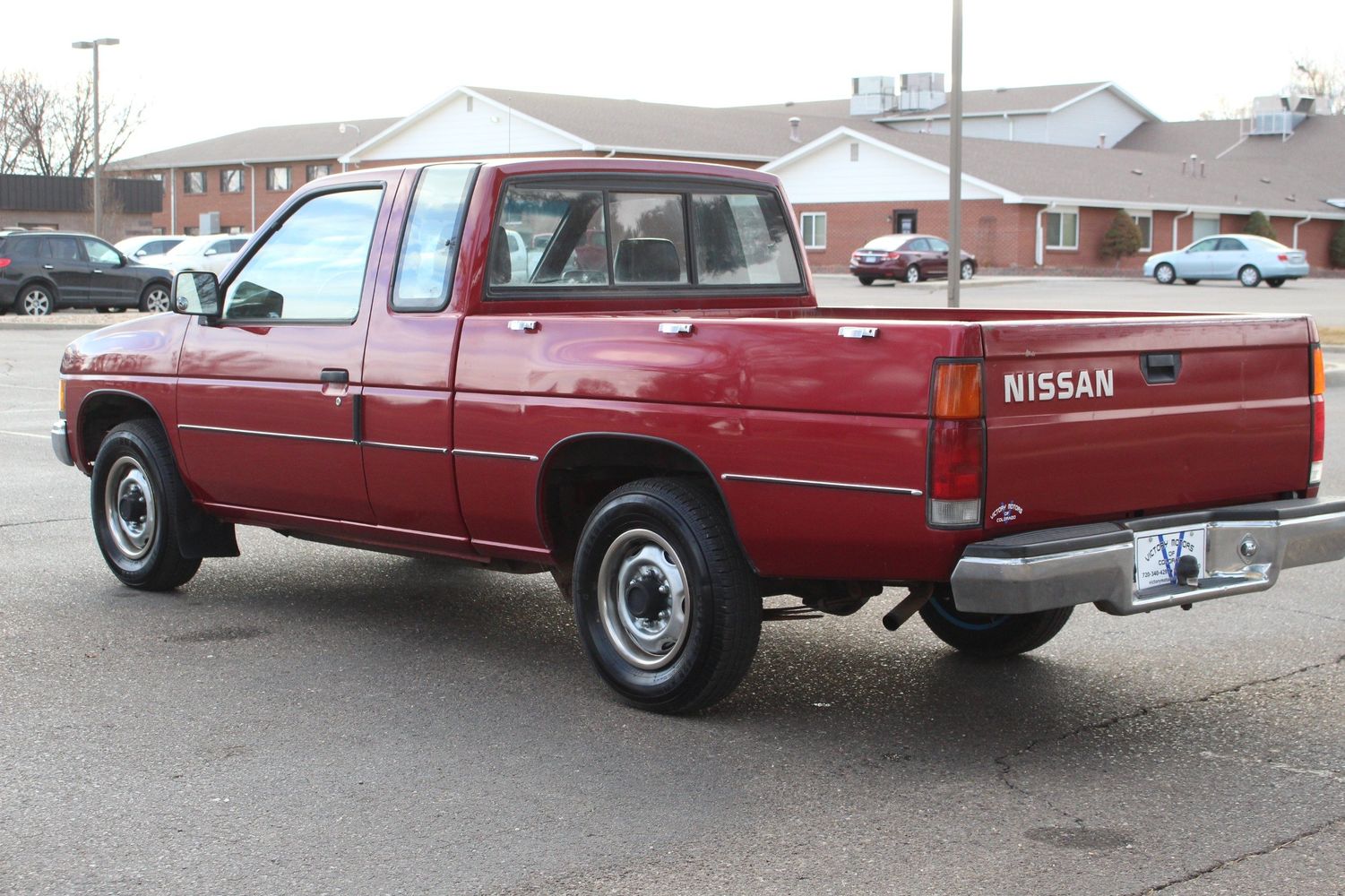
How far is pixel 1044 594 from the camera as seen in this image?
4863 millimetres

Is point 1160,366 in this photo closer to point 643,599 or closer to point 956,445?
point 956,445

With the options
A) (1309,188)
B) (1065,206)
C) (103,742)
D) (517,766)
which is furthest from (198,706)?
(1309,188)

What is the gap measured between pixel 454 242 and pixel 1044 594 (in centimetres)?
270

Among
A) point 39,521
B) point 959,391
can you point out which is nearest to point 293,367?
point 959,391

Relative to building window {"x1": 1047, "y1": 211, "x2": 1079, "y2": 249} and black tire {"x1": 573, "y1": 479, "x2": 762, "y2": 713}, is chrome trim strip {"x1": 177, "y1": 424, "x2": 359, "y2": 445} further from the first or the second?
building window {"x1": 1047, "y1": 211, "x2": 1079, "y2": 249}

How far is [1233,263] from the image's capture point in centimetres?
4884

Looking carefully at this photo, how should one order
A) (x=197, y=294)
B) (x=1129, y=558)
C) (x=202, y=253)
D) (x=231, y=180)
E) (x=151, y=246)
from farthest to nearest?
(x=231, y=180) → (x=151, y=246) → (x=202, y=253) → (x=197, y=294) → (x=1129, y=558)

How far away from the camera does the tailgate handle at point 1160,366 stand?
5230mm

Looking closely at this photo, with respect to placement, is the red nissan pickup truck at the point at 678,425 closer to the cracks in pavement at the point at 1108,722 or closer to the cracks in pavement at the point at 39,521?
the cracks in pavement at the point at 1108,722

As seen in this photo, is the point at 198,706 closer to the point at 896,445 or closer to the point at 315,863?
the point at 315,863

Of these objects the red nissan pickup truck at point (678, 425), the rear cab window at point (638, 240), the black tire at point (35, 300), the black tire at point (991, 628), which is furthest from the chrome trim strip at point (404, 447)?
the black tire at point (35, 300)

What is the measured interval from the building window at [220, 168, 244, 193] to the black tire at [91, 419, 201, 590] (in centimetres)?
7297

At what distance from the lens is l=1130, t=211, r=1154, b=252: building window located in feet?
193

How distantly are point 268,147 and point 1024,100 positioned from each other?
116 ft
